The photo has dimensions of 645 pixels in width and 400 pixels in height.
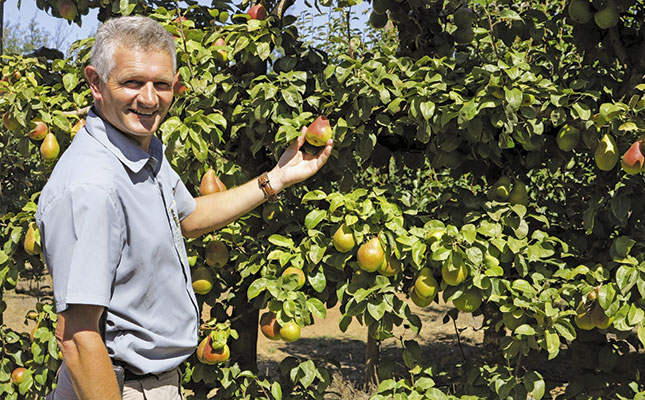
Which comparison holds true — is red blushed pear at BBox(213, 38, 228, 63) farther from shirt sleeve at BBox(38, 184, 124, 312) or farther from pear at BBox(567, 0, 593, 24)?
shirt sleeve at BBox(38, 184, 124, 312)

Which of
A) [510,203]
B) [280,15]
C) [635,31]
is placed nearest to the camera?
[510,203]

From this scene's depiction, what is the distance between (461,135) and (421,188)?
299 cm

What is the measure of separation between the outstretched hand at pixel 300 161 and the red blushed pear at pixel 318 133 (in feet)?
0.09

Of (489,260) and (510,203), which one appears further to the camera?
(510,203)

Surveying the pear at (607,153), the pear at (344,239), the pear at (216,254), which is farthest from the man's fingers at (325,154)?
the pear at (607,153)

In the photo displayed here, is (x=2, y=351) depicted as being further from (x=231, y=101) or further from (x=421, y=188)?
(x=421, y=188)

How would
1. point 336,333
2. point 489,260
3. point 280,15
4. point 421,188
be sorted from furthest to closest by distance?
point 336,333
point 421,188
point 280,15
point 489,260

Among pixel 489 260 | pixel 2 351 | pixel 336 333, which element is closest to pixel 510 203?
pixel 489 260

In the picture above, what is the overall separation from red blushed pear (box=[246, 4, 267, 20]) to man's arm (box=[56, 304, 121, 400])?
6.67ft

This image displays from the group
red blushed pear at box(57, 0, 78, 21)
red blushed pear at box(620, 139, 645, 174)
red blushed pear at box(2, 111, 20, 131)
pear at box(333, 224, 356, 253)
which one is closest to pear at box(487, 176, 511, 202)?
red blushed pear at box(620, 139, 645, 174)

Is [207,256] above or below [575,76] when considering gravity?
below

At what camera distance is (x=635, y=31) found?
3.08m

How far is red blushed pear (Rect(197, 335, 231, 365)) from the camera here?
293cm

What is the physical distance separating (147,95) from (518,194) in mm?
1665
